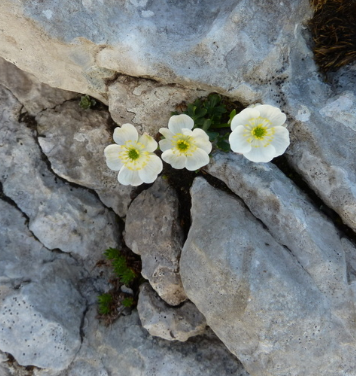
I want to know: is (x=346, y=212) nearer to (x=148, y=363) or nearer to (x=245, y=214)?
(x=245, y=214)

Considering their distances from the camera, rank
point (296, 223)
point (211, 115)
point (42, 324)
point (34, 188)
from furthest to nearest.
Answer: point (34, 188)
point (42, 324)
point (211, 115)
point (296, 223)

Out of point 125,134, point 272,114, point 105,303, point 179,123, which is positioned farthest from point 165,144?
point 105,303

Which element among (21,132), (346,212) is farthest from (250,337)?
(21,132)

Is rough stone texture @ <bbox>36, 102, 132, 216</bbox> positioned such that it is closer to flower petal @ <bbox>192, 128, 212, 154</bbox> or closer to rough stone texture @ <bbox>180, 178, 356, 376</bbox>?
flower petal @ <bbox>192, 128, 212, 154</bbox>

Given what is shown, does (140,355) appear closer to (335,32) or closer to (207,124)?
(207,124)

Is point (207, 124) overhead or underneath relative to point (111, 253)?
overhead

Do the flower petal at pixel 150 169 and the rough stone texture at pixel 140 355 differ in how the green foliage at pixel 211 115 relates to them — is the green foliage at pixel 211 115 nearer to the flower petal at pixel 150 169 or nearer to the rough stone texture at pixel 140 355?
the flower petal at pixel 150 169
